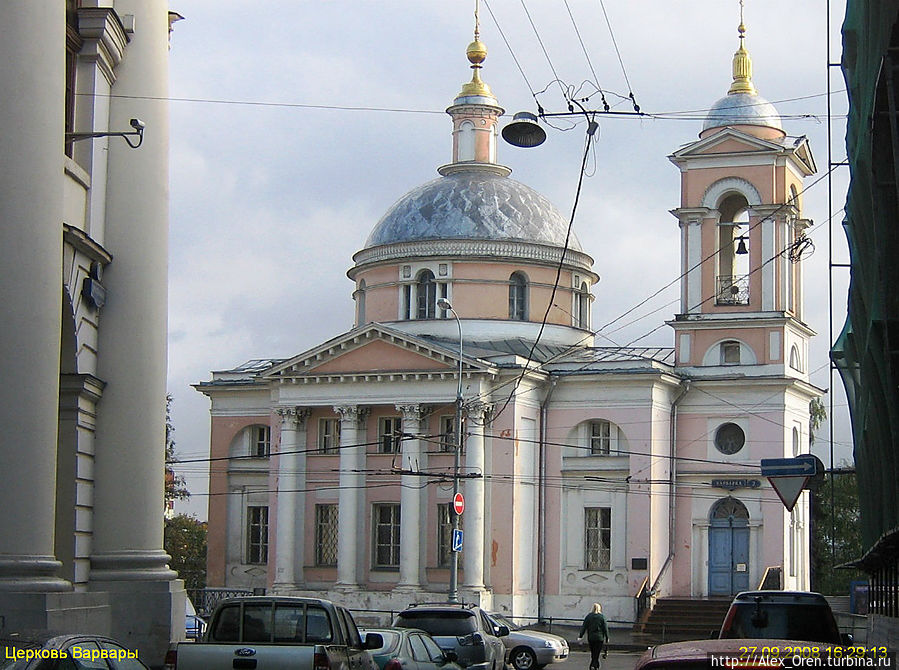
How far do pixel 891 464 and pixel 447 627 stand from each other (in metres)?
9.92

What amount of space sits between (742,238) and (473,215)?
1005cm

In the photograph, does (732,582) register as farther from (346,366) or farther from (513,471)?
(346,366)

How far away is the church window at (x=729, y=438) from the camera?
159 feet

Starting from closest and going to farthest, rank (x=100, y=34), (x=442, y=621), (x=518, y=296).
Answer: (x=100, y=34), (x=442, y=621), (x=518, y=296)

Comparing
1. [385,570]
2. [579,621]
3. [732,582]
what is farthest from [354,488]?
[732,582]

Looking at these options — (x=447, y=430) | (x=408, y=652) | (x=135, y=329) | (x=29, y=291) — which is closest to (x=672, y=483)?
(x=447, y=430)

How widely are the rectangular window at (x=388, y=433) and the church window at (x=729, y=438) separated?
32.3 feet

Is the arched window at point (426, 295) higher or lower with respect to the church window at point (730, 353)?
higher

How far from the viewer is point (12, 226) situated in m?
16.0

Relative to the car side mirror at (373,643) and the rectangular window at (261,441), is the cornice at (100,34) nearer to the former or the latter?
the car side mirror at (373,643)

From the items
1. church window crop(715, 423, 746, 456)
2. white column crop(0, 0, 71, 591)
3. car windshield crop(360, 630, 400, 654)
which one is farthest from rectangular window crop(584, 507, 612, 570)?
white column crop(0, 0, 71, 591)

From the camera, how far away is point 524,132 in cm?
2325

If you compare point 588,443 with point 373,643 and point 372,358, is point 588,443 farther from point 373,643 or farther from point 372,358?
point 373,643

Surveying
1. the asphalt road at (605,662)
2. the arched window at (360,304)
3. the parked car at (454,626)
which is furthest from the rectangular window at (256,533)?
the parked car at (454,626)
